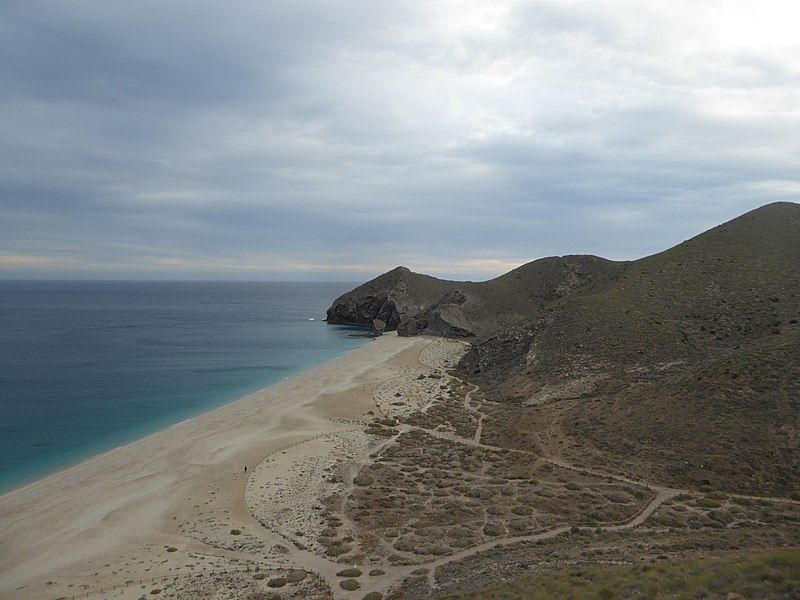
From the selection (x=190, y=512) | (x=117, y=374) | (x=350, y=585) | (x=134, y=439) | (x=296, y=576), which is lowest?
(x=134, y=439)

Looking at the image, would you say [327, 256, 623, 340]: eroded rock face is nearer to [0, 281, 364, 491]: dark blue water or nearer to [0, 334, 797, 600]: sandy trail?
[0, 281, 364, 491]: dark blue water

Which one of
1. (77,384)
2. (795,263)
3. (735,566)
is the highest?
(795,263)

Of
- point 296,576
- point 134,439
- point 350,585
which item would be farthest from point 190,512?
point 134,439

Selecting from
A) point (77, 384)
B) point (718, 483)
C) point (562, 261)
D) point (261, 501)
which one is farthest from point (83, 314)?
point (718, 483)

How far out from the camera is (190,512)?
26.4 m

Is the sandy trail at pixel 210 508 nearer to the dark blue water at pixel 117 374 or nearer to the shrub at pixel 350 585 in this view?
the shrub at pixel 350 585

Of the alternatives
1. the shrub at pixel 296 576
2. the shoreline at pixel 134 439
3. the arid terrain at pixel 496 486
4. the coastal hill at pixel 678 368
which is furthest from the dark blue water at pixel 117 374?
the coastal hill at pixel 678 368

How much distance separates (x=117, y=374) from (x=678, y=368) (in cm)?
6834

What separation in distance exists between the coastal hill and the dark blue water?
3271 cm

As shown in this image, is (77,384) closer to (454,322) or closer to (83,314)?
(454,322)

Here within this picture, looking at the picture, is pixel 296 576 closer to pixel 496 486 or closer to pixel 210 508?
pixel 210 508

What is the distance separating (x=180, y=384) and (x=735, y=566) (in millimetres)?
61947

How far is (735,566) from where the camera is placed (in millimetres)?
14266

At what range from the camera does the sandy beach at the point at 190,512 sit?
20.1 m
